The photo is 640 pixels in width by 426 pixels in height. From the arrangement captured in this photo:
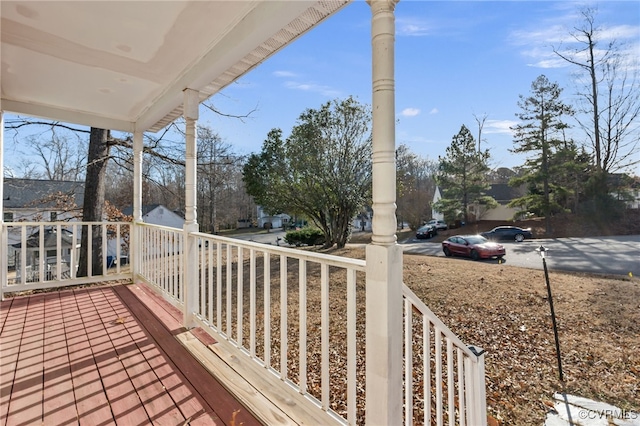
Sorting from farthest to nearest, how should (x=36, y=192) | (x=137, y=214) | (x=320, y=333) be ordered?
(x=36, y=192)
(x=137, y=214)
(x=320, y=333)

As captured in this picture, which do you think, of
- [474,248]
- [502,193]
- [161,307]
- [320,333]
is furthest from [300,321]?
[502,193]

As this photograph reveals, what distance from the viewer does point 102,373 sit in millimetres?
1817

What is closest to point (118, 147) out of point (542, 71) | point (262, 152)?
point (262, 152)

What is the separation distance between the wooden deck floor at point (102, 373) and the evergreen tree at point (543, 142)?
19439 mm

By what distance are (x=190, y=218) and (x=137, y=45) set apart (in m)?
1.36

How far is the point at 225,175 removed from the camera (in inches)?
→ 350

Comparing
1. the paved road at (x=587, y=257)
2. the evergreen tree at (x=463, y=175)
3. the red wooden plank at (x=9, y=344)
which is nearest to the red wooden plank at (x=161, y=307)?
the red wooden plank at (x=9, y=344)

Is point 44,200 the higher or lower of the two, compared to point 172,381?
higher

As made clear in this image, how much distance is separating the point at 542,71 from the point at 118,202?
2150 centimetres

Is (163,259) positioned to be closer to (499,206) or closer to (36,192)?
(36,192)

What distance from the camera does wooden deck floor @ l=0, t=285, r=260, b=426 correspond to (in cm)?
146

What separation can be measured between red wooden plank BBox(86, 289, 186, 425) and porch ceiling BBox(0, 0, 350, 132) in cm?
209

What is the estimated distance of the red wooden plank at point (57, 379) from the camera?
1452 mm

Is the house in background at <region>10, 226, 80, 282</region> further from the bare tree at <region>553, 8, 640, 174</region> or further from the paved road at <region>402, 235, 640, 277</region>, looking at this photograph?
the bare tree at <region>553, 8, 640, 174</region>
